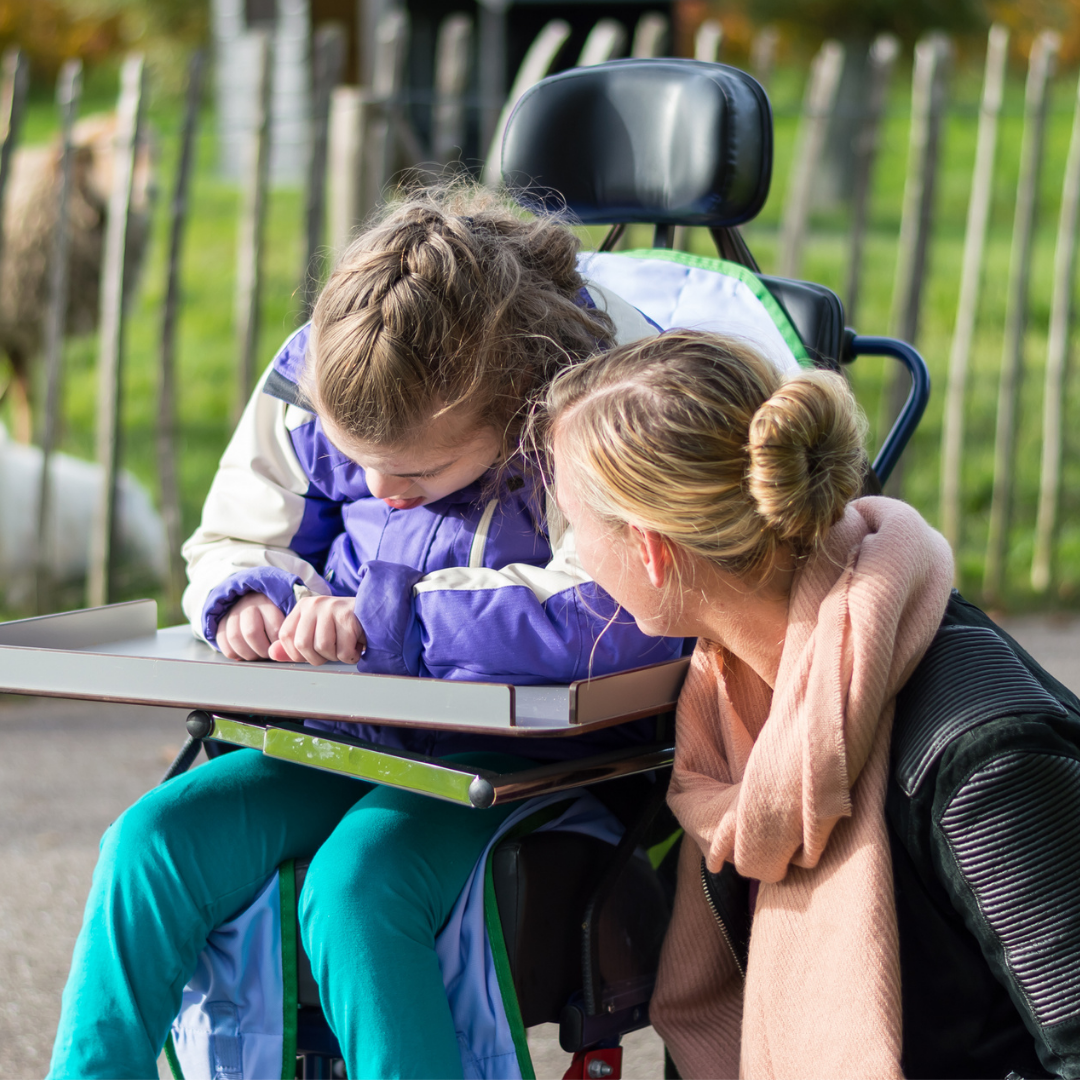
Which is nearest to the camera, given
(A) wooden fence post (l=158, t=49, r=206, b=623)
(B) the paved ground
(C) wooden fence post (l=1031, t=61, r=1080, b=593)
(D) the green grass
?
(B) the paved ground

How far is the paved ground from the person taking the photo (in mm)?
2316

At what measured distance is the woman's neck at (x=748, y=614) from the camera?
143cm

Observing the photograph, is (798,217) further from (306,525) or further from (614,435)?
(614,435)

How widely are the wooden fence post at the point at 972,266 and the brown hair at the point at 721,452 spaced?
10.4 ft

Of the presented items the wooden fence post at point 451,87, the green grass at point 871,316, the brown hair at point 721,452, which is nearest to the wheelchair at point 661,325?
the brown hair at point 721,452

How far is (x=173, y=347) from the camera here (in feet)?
13.4

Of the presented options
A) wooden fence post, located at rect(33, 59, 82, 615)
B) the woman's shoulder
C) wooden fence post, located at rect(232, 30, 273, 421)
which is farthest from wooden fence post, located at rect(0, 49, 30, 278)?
the woman's shoulder

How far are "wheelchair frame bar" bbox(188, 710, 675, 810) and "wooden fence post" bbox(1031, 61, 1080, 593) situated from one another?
11.2 feet

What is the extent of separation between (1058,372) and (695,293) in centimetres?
291

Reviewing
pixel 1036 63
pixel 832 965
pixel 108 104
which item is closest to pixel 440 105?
pixel 1036 63

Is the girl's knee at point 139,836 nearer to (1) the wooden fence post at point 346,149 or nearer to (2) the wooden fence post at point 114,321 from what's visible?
(2) the wooden fence post at point 114,321

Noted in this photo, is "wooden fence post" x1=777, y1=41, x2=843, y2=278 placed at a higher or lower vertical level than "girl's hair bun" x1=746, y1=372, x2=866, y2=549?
higher

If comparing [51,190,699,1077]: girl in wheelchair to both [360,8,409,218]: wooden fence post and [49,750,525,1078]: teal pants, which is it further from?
[360,8,409,218]: wooden fence post

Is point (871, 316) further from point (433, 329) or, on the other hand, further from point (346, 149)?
point (433, 329)
